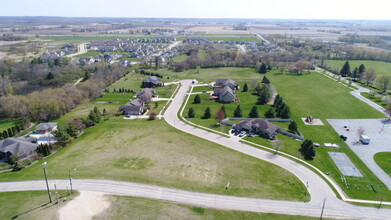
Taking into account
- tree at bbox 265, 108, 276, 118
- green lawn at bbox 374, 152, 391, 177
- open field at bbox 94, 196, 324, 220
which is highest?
tree at bbox 265, 108, 276, 118

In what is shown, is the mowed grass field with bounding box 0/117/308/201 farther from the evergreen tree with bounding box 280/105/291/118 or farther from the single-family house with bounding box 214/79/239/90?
the single-family house with bounding box 214/79/239/90

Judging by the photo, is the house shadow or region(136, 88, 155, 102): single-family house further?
region(136, 88, 155, 102): single-family house

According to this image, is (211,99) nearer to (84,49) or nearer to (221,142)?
(221,142)

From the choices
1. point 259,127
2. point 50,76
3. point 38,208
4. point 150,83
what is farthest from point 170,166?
point 50,76

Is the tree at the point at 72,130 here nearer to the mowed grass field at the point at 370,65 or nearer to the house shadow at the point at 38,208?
the house shadow at the point at 38,208

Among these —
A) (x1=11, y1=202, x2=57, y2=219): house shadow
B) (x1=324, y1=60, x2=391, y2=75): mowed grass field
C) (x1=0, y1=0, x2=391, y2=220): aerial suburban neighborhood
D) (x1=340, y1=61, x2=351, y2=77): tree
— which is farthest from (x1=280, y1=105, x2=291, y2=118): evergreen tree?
(x1=324, y1=60, x2=391, y2=75): mowed grass field

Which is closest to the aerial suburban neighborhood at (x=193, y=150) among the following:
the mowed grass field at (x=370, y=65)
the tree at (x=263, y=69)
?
the tree at (x=263, y=69)

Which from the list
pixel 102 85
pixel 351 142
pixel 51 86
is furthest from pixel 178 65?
pixel 351 142
